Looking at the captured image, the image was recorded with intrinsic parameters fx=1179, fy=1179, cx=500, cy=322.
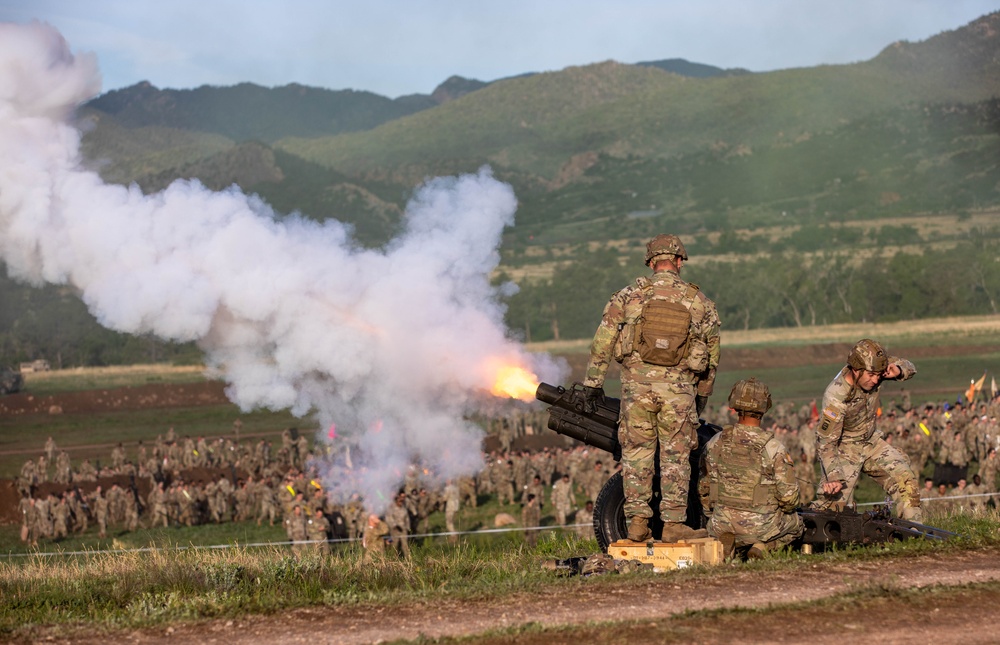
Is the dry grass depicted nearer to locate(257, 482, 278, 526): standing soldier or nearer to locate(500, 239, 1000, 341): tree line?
locate(500, 239, 1000, 341): tree line

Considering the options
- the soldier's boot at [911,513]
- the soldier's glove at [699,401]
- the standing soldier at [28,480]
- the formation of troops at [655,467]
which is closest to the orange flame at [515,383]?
the formation of troops at [655,467]

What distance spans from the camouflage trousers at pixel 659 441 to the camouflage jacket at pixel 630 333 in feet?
0.32

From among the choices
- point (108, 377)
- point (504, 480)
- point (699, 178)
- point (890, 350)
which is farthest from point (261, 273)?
point (699, 178)

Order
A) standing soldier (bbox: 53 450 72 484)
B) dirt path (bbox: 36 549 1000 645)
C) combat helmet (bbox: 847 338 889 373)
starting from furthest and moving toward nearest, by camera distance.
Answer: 1. standing soldier (bbox: 53 450 72 484)
2. combat helmet (bbox: 847 338 889 373)
3. dirt path (bbox: 36 549 1000 645)

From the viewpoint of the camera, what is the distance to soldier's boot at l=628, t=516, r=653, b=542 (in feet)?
30.4

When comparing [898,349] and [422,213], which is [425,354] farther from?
[898,349]

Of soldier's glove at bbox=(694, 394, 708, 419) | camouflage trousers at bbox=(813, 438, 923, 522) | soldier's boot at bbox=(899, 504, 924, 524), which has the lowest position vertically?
soldier's boot at bbox=(899, 504, 924, 524)

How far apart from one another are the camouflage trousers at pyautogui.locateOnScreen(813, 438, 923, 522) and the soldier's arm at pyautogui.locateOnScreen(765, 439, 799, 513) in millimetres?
1285

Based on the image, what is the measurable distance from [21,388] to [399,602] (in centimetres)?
5855

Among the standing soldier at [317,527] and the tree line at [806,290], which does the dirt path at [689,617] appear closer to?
the standing soldier at [317,527]

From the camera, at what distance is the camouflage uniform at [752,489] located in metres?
9.14

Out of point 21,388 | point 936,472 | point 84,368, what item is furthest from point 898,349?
point 84,368

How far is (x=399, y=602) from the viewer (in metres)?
8.16

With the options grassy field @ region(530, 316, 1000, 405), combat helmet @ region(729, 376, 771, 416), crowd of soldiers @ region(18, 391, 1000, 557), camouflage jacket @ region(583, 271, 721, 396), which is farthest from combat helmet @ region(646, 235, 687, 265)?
grassy field @ region(530, 316, 1000, 405)
